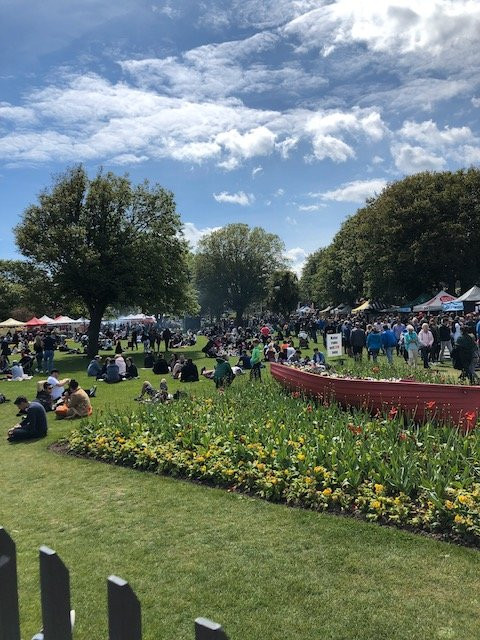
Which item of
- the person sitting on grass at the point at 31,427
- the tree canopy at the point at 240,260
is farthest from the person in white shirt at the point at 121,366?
the tree canopy at the point at 240,260

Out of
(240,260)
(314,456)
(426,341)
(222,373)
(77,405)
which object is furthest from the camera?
(240,260)

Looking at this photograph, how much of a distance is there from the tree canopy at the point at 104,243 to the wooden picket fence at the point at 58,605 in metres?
27.5

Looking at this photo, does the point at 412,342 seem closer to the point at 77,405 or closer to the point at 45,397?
the point at 77,405

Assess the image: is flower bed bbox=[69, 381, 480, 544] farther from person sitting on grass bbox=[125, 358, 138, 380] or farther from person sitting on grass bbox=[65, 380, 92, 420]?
person sitting on grass bbox=[125, 358, 138, 380]

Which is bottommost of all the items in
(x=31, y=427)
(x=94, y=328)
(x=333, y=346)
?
(x=31, y=427)

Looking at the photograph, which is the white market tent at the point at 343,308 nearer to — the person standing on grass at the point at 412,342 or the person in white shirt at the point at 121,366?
the person standing on grass at the point at 412,342

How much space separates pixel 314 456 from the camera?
7.04 m

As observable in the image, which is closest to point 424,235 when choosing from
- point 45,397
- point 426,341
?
point 426,341

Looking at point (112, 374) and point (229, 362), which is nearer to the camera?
point (112, 374)

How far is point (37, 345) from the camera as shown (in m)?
25.3

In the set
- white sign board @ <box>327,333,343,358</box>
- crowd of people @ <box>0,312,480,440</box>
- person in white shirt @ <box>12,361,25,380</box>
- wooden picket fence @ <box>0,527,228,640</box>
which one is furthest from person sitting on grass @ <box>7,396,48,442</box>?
white sign board @ <box>327,333,343,358</box>

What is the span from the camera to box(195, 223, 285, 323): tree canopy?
7825 cm

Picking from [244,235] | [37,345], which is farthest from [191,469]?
[244,235]

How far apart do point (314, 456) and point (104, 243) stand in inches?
1019
